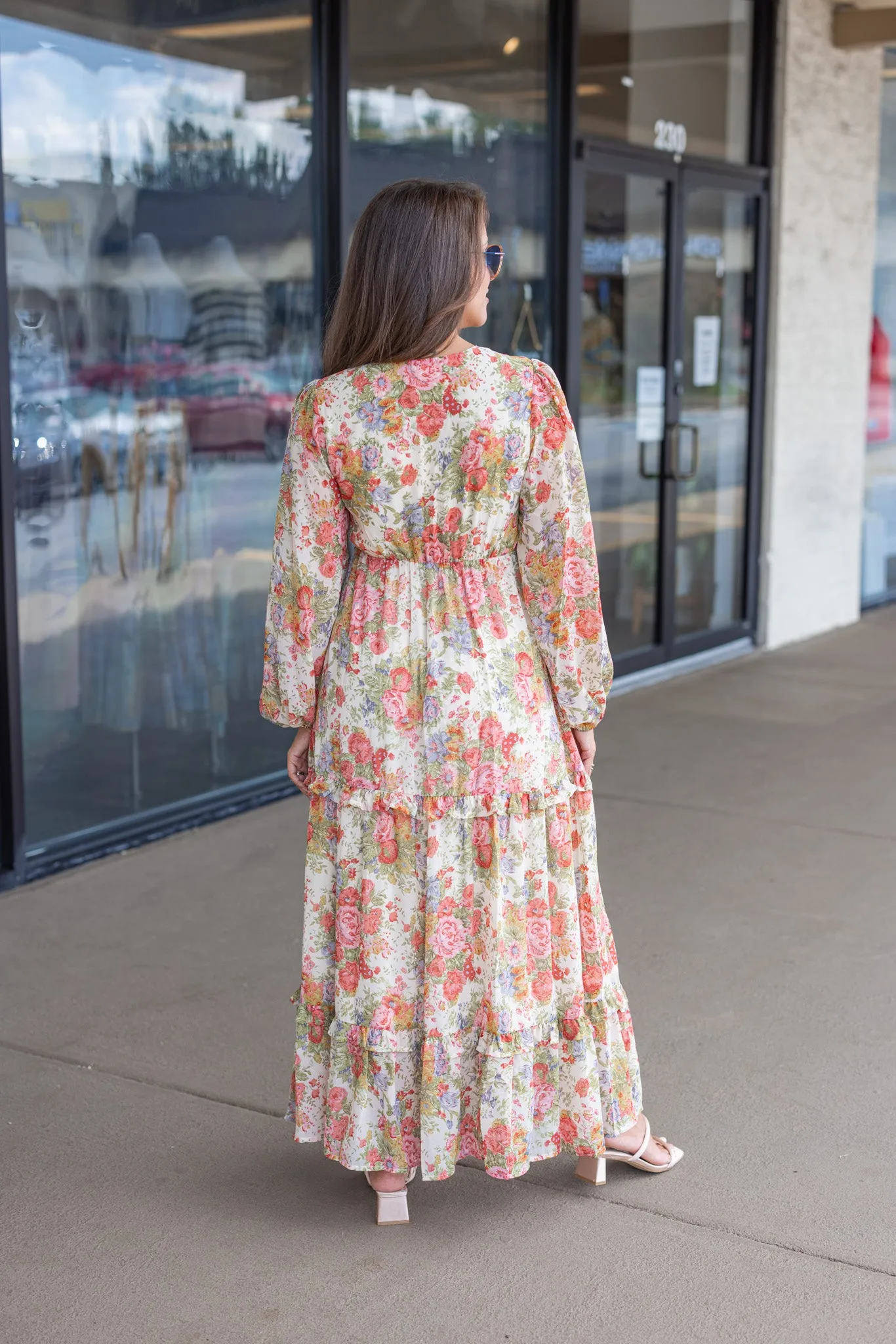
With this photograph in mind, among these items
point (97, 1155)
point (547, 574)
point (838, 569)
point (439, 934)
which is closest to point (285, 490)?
point (547, 574)

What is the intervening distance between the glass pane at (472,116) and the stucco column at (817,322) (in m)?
1.97

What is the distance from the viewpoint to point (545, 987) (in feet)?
8.96

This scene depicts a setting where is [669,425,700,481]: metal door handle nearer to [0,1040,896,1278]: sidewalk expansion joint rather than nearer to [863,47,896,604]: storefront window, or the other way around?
[863,47,896,604]: storefront window

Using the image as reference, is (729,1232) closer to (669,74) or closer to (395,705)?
(395,705)

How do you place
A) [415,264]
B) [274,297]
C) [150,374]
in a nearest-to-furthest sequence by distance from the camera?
[415,264]
[150,374]
[274,297]

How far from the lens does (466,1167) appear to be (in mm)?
3039

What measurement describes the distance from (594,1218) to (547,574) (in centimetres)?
113

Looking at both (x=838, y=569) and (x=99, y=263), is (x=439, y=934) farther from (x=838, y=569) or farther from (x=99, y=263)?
(x=838, y=569)

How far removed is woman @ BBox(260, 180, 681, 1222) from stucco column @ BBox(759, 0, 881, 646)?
240 inches

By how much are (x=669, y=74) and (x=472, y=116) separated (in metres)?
1.65

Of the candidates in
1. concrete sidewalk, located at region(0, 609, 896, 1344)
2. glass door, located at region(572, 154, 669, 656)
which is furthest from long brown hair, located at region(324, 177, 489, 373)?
glass door, located at region(572, 154, 669, 656)

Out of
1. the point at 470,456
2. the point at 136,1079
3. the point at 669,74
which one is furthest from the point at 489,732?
the point at 669,74

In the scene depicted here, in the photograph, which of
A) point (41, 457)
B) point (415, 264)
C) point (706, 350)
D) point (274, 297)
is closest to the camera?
point (415, 264)

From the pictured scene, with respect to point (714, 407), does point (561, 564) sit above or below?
below
